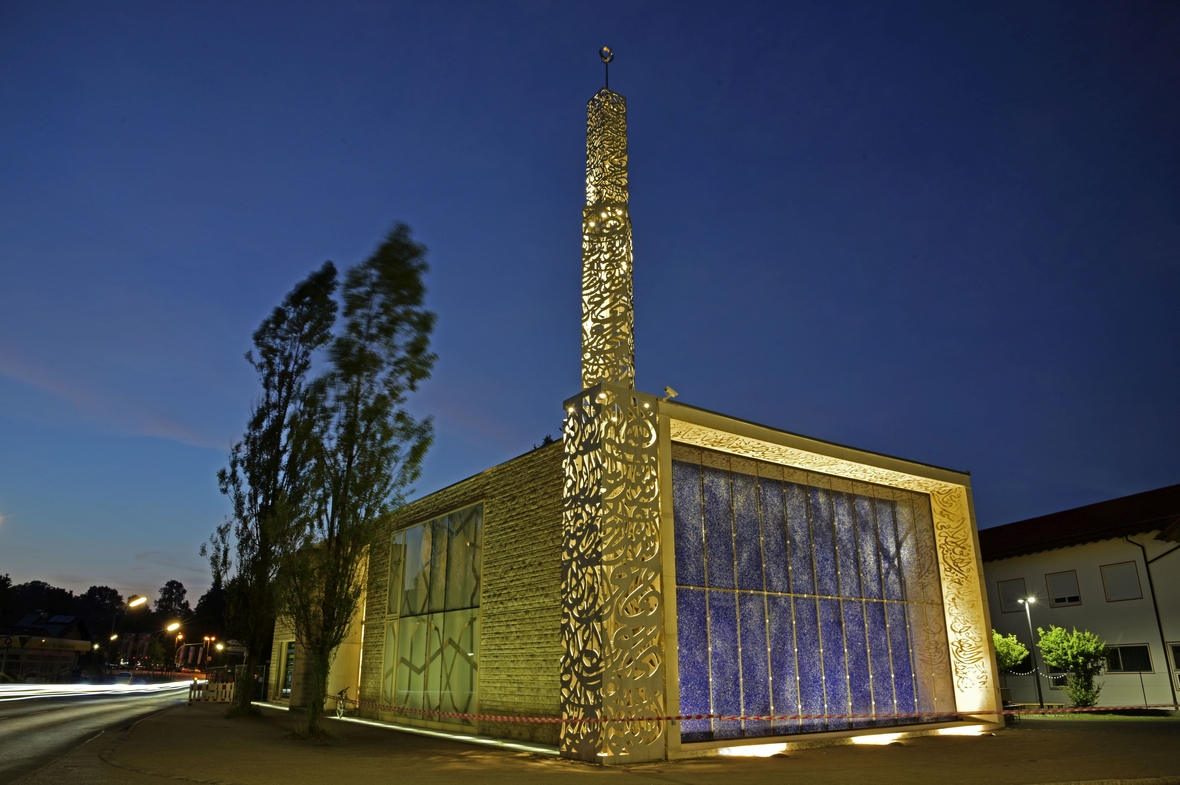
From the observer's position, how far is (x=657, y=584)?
458 inches

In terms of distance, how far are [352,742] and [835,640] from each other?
9.49 meters

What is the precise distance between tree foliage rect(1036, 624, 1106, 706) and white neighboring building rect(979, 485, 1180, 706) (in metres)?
1.88

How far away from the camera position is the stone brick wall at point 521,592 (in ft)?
43.5

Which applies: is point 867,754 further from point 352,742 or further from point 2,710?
point 2,710

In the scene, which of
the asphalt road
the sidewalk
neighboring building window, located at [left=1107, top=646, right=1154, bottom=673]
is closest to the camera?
the sidewalk

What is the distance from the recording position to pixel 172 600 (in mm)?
158250

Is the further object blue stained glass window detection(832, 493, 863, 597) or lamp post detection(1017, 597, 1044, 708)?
lamp post detection(1017, 597, 1044, 708)

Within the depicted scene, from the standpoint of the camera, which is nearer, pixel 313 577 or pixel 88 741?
pixel 88 741

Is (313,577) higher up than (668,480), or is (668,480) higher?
(668,480)

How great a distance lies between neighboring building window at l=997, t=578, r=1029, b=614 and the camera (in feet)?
99.5

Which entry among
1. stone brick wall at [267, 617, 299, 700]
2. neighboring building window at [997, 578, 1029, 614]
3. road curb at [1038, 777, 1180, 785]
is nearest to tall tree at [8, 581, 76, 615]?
stone brick wall at [267, 617, 299, 700]

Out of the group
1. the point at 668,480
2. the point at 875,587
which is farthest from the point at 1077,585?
the point at 668,480

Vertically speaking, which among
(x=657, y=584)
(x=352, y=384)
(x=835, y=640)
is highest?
(x=352, y=384)

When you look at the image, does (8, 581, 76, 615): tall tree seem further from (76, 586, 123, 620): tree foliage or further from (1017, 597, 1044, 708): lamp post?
(1017, 597, 1044, 708): lamp post
